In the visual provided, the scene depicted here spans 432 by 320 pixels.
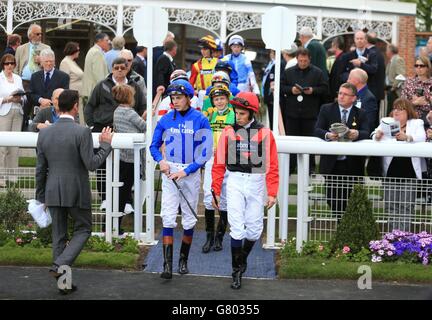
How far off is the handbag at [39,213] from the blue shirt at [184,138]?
1.21 metres

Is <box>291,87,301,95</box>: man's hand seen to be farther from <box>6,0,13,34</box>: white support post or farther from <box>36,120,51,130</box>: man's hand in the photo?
<box>6,0,13,34</box>: white support post

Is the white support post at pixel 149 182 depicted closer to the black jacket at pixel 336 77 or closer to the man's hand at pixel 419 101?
the man's hand at pixel 419 101

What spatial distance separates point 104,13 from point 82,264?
9.95m

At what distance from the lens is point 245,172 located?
27.9 feet

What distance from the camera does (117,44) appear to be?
14.6 m

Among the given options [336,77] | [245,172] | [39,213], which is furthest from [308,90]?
[39,213]

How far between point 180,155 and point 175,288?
1.35m

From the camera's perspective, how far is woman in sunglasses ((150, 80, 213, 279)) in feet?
28.9

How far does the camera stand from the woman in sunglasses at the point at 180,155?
28.9 ft

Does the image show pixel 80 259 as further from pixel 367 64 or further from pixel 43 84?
pixel 367 64

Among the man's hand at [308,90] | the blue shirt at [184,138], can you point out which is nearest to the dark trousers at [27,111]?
the man's hand at [308,90]

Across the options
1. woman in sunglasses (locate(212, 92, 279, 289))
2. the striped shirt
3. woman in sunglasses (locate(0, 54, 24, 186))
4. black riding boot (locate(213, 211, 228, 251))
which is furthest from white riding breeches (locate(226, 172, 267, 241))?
woman in sunglasses (locate(0, 54, 24, 186))

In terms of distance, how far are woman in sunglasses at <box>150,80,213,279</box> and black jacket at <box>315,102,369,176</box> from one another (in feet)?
5.44

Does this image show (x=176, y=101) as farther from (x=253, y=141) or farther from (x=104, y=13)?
(x=104, y=13)
